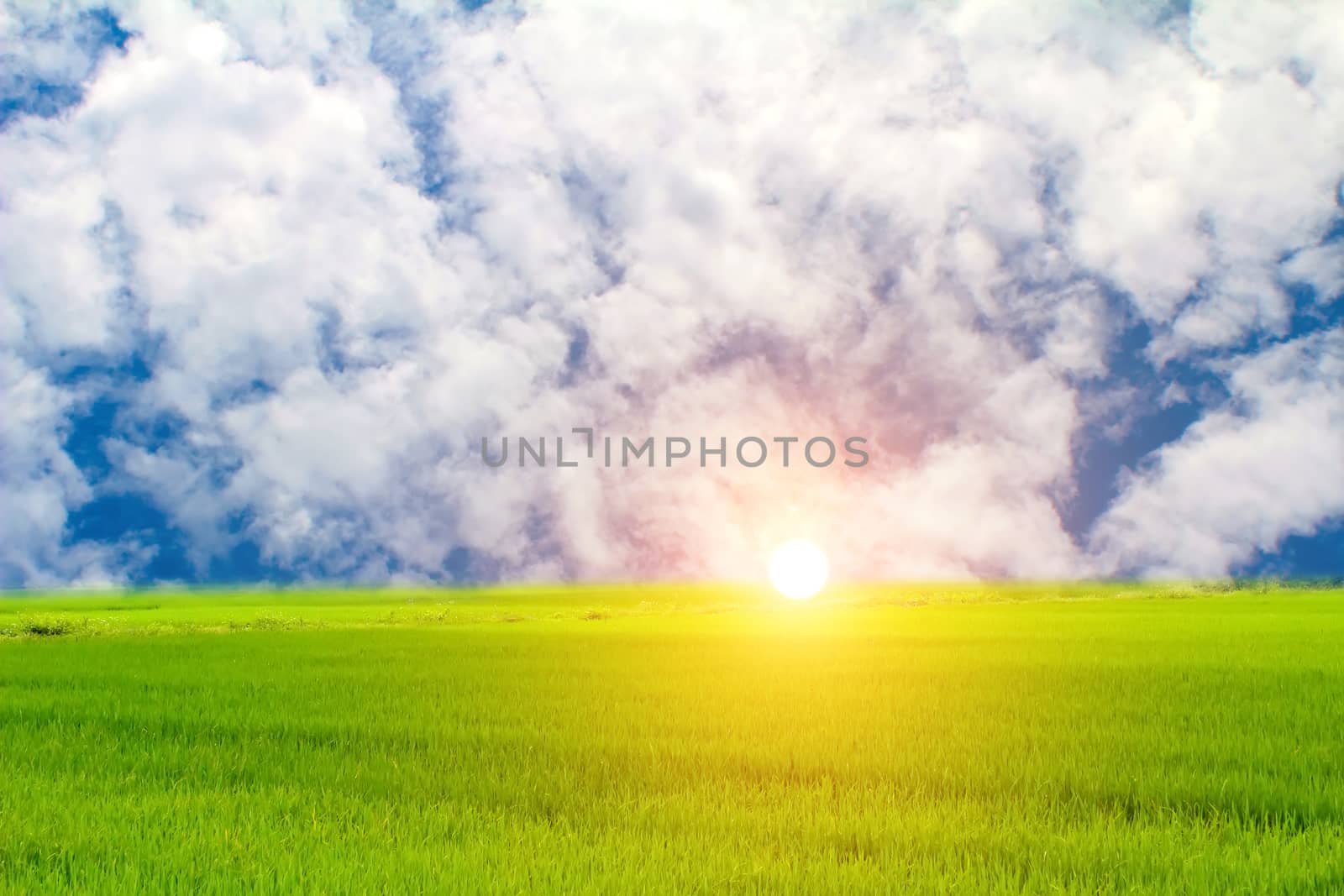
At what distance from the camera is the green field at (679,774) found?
4551mm

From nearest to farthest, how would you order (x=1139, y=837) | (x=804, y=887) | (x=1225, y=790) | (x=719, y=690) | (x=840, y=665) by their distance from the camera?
(x=804, y=887)
(x=1139, y=837)
(x=1225, y=790)
(x=719, y=690)
(x=840, y=665)

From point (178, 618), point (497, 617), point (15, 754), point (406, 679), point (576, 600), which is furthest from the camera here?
point (576, 600)

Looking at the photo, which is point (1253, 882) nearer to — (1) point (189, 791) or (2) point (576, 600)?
(1) point (189, 791)

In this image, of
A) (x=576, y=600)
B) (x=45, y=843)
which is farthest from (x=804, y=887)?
(x=576, y=600)

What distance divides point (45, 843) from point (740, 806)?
387 cm

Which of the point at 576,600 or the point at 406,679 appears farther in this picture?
the point at 576,600

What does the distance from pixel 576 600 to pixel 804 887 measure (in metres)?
46.8

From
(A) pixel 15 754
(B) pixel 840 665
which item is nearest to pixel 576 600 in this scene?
(B) pixel 840 665

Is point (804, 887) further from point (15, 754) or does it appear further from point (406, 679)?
point (406, 679)

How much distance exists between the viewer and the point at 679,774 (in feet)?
21.4

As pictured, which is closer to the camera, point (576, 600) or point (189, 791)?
point (189, 791)

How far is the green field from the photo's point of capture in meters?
4.55

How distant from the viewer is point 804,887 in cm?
425

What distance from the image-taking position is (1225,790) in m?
6.12
